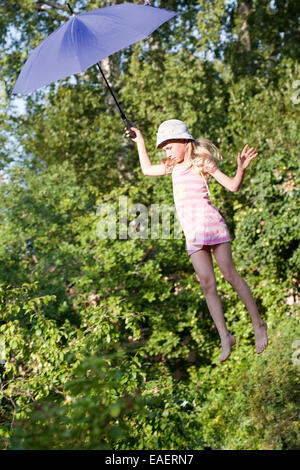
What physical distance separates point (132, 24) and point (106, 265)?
4476 mm

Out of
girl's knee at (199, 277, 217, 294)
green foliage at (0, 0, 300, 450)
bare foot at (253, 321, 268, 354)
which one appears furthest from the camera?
green foliage at (0, 0, 300, 450)

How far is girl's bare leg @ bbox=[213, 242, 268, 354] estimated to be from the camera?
10.5 feet

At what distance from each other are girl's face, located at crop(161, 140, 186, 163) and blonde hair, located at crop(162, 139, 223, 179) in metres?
0.02

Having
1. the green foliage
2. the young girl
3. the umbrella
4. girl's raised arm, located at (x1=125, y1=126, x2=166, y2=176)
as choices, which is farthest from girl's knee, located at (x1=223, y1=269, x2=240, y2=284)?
the umbrella

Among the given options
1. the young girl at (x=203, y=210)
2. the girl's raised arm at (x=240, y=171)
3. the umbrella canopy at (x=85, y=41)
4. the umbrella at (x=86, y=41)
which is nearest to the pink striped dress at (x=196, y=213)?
the young girl at (x=203, y=210)

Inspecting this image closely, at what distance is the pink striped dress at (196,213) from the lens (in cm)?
314

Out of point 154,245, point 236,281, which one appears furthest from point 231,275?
point 154,245

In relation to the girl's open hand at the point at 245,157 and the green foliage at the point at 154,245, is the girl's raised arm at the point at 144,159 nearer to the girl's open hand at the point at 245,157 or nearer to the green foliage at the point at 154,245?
the girl's open hand at the point at 245,157

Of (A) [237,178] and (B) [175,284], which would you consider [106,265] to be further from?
(A) [237,178]

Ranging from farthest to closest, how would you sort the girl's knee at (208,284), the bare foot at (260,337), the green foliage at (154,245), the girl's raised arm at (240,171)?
the green foliage at (154,245)
the bare foot at (260,337)
the girl's knee at (208,284)
the girl's raised arm at (240,171)

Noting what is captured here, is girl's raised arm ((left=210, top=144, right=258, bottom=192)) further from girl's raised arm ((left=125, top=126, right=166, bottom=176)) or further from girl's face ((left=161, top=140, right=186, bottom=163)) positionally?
girl's raised arm ((left=125, top=126, right=166, bottom=176))

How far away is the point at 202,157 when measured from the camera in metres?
3.27

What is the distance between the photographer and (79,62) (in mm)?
3188
